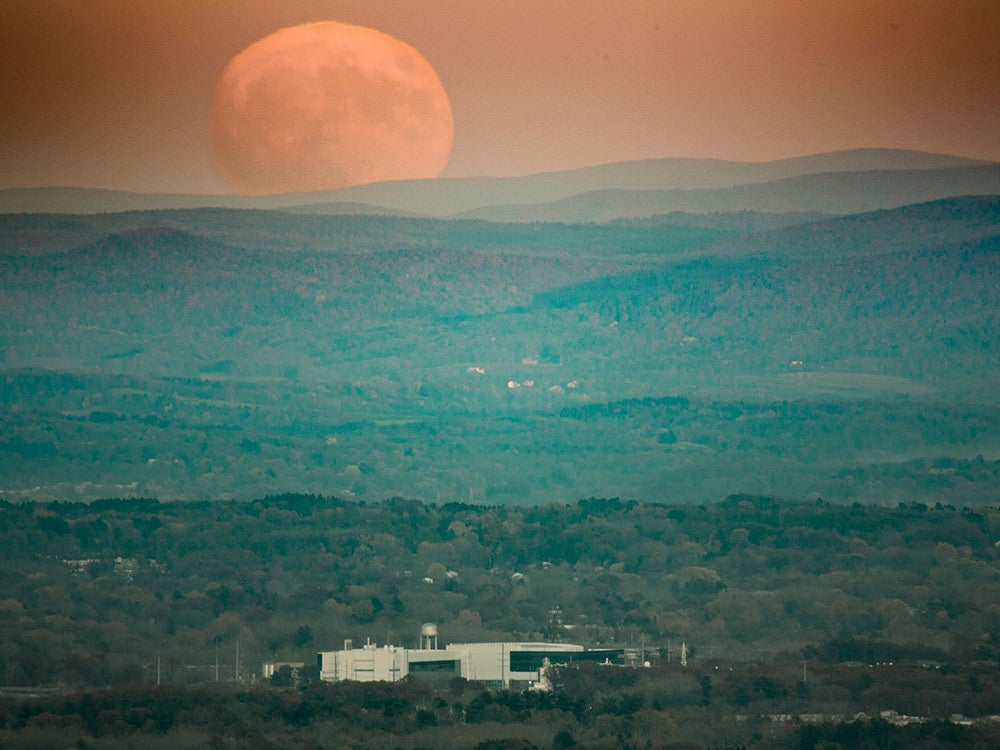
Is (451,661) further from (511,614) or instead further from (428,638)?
(511,614)

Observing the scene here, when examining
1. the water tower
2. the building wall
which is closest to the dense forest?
the building wall

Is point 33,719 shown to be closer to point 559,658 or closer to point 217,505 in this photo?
point 559,658

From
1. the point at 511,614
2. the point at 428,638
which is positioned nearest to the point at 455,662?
the point at 428,638

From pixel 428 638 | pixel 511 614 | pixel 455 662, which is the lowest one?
pixel 455 662

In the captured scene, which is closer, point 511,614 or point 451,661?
point 451,661

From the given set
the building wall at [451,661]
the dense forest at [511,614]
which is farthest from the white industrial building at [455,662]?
the dense forest at [511,614]

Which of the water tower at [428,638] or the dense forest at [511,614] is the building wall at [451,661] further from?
the dense forest at [511,614]
